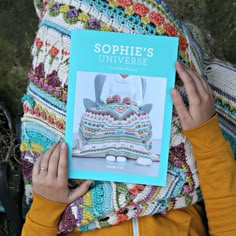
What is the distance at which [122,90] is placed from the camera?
98 centimetres

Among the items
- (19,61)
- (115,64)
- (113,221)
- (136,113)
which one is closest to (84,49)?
(115,64)

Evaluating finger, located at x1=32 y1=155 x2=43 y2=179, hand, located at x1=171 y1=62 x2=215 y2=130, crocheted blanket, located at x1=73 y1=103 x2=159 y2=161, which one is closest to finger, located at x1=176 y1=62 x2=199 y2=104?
hand, located at x1=171 y1=62 x2=215 y2=130

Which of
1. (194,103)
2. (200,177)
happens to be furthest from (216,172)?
(194,103)

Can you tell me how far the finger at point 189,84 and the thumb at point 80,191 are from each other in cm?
29

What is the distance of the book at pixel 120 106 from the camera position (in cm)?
97

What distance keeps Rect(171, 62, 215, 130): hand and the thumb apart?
0.81 feet

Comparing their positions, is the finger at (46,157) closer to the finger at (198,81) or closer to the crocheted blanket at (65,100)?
the crocheted blanket at (65,100)

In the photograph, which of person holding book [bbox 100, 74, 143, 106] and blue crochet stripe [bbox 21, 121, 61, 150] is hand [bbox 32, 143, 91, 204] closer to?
blue crochet stripe [bbox 21, 121, 61, 150]

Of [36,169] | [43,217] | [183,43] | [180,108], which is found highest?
[183,43]

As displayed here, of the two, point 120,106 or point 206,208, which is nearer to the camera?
point 120,106

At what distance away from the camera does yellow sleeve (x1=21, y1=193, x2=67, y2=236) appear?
1049 millimetres

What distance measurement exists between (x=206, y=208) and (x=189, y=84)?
315mm

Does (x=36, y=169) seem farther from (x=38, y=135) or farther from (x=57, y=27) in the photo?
(x=57, y=27)

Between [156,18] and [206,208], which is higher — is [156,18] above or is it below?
above
